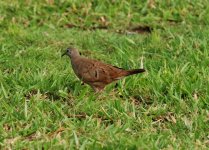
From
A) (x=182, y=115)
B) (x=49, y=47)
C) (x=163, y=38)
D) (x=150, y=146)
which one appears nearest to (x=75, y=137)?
(x=150, y=146)

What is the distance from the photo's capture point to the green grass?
18.7 feet

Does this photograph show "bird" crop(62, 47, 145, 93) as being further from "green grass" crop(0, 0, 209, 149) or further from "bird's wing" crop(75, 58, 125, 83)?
"green grass" crop(0, 0, 209, 149)

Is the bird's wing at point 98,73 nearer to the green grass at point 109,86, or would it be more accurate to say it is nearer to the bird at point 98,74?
the bird at point 98,74

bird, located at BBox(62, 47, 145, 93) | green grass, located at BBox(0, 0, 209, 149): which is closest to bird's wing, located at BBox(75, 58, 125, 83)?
bird, located at BBox(62, 47, 145, 93)

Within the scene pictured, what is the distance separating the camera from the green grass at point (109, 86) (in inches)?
225

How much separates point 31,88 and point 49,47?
1.86 m

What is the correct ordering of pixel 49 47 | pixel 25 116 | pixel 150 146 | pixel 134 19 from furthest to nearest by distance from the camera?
pixel 134 19
pixel 49 47
pixel 25 116
pixel 150 146

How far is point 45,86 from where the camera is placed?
6.80 meters

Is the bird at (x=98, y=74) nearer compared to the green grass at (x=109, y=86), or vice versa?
the green grass at (x=109, y=86)

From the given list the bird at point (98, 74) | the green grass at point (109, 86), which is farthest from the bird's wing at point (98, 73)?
the green grass at point (109, 86)

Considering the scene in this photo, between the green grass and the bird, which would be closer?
the green grass

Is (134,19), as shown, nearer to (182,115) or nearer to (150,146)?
(182,115)

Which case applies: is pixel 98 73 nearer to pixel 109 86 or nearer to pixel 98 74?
pixel 98 74

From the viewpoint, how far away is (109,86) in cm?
705
